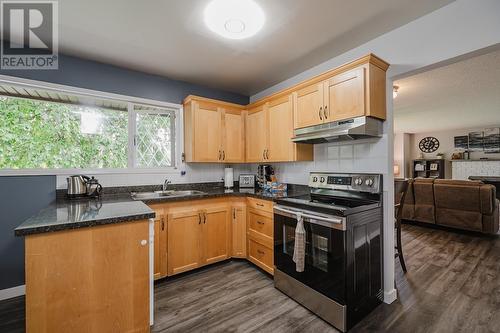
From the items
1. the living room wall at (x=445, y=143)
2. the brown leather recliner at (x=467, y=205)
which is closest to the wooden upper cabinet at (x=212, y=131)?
the brown leather recliner at (x=467, y=205)

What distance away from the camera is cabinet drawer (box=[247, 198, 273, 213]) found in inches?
93.2

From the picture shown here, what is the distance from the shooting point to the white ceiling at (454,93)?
2.82m

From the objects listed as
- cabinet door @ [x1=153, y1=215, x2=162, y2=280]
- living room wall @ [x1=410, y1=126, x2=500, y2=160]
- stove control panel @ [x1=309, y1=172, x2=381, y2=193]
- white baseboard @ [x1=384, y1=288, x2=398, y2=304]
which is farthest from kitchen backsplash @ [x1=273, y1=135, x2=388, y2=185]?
living room wall @ [x1=410, y1=126, x2=500, y2=160]

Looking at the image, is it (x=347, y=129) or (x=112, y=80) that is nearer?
(x=347, y=129)

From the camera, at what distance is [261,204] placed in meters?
2.49

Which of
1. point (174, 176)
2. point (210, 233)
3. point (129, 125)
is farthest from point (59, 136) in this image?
point (210, 233)

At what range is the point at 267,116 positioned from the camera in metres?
2.85

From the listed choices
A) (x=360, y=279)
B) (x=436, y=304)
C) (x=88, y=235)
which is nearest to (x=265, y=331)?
(x=360, y=279)

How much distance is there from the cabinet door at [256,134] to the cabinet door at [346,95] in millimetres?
969

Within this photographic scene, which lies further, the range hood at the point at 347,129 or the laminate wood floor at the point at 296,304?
the range hood at the point at 347,129

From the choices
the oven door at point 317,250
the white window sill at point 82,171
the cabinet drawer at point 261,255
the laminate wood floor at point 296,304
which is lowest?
the laminate wood floor at point 296,304

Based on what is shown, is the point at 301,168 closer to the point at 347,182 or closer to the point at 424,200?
the point at 347,182

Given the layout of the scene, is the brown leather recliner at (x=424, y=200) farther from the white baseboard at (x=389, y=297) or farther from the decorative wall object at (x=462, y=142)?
the decorative wall object at (x=462, y=142)

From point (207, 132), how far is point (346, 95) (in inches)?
69.4
